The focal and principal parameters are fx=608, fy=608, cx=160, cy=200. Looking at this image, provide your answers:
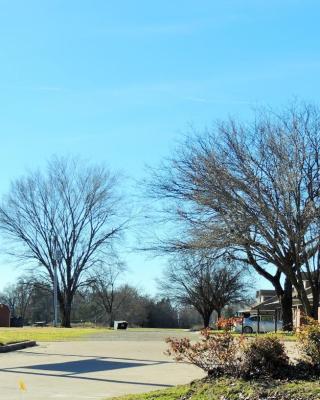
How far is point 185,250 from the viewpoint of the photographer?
32594 mm

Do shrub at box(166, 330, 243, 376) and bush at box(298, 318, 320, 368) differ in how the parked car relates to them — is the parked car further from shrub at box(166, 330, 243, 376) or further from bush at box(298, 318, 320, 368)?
bush at box(298, 318, 320, 368)

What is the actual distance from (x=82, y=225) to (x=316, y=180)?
3206cm

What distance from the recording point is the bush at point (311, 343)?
26.9 ft

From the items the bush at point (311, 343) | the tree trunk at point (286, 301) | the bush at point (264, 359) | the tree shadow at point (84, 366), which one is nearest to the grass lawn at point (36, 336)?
the tree shadow at point (84, 366)

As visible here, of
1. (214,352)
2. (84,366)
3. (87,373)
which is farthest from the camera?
(84,366)

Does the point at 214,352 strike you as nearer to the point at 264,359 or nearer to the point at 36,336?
the point at 264,359

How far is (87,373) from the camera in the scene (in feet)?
43.1

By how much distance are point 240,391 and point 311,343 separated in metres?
1.36

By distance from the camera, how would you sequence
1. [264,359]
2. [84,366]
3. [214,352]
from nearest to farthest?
[264,359]
[214,352]
[84,366]

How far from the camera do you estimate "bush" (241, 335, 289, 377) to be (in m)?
8.20

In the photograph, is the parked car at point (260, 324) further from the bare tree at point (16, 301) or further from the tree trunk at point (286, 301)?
the bare tree at point (16, 301)

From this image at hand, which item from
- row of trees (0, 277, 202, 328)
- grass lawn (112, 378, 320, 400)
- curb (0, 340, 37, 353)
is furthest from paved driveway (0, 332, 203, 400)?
row of trees (0, 277, 202, 328)

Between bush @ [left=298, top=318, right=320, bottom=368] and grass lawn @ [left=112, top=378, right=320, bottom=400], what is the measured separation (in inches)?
25.2

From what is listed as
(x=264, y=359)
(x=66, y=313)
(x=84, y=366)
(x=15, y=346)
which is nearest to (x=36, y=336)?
(x=15, y=346)
